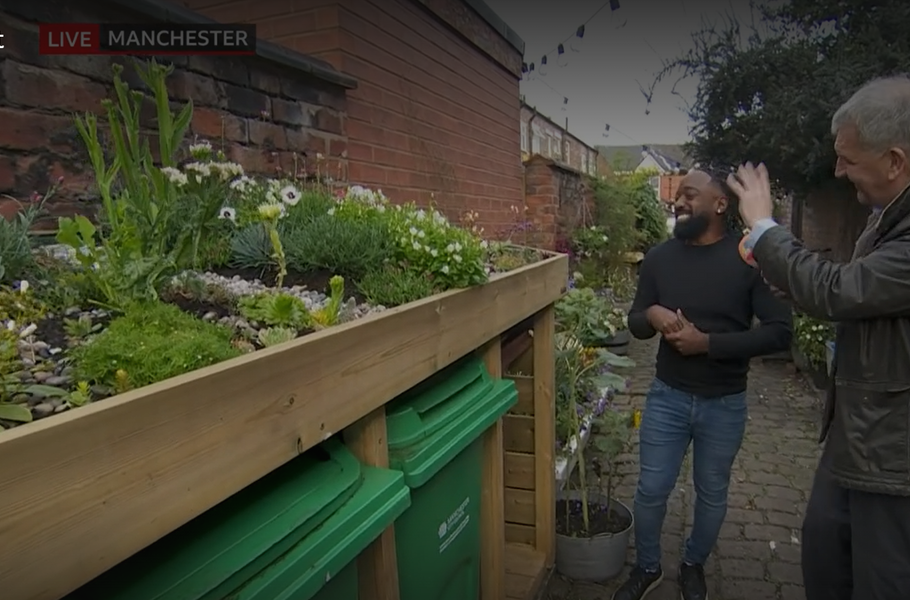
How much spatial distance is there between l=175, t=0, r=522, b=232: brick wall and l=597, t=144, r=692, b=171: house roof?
3.43 metres

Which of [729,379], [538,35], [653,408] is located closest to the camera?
[729,379]

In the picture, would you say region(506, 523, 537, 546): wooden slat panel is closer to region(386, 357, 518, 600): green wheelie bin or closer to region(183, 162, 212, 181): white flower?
region(386, 357, 518, 600): green wheelie bin

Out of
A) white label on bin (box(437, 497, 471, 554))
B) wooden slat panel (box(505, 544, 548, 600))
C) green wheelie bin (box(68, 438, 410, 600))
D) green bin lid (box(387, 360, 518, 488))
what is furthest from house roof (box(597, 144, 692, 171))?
green wheelie bin (box(68, 438, 410, 600))

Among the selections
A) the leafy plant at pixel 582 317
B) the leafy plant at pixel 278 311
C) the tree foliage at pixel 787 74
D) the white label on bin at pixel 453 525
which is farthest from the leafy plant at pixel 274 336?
the tree foliage at pixel 787 74

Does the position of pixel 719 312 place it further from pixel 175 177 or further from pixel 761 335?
pixel 175 177

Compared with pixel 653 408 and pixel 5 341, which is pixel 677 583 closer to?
pixel 653 408

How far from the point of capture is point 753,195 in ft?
6.18

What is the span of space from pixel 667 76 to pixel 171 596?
6.36m

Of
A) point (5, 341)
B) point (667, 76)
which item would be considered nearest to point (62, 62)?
point (5, 341)

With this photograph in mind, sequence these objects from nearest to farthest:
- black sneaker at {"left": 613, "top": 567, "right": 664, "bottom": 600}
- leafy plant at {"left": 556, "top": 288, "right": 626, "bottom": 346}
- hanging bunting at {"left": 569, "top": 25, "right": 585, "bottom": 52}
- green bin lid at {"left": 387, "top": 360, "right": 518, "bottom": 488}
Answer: green bin lid at {"left": 387, "top": 360, "right": 518, "bottom": 488} < black sneaker at {"left": 613, "top": 567, "right": 664, "bottom": 600} < leafy plant at {"left": 556, "top": 288, "right": 626, "bottom": 346} < hanging bunting at {"left": 569, "top": 25, "right": 585, "bottom": 52}

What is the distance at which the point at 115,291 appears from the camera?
1.12 meters

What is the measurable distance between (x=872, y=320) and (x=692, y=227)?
93 cm

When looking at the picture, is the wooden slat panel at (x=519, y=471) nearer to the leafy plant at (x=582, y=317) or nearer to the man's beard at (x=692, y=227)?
the leafy plant at (x=582, y=317)

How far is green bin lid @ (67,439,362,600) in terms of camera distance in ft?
2.76
